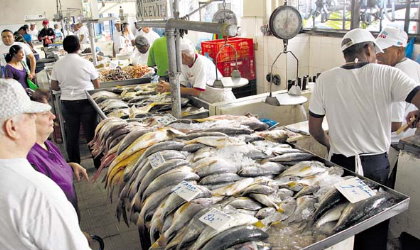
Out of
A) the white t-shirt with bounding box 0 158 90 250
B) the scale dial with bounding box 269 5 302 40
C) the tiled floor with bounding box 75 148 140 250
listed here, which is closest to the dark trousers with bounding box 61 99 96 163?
the tiled floor with bounding box 75 148 140 250

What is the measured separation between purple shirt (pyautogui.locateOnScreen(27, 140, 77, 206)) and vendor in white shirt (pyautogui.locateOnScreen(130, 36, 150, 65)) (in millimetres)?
3973

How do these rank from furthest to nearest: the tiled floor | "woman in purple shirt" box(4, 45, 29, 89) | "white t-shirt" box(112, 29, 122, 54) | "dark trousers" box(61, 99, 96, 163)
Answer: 1. "white t-shirt" box(112, 29, 122, 54)
2. "woman in purple shirt" box(4, 45, 29, 89)
3. "dark trousers" box(61, 99, 96, 163)
4. the tiled floor

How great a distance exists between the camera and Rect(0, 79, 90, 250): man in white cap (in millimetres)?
1298

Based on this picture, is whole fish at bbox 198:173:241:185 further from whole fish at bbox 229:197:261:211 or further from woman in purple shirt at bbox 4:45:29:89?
woman in purple shirt at bbox 4:45:29:89

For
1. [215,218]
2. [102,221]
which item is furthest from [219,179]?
[102,221]

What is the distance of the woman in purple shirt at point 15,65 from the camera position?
22.8ft

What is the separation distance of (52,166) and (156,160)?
0.78m

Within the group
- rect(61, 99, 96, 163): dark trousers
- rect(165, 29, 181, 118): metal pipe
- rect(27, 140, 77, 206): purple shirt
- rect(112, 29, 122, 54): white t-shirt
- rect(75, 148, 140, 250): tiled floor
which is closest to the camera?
rect(27, 140, 77, 206): purple shirt

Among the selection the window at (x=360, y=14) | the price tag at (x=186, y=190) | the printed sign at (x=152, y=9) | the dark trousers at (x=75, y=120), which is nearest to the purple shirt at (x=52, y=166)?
the price tag at (x=186, y=190)

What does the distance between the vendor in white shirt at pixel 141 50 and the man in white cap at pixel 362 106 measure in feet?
14.2

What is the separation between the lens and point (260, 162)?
7.43 ft

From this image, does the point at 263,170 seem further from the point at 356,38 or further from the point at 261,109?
the point at 261,109

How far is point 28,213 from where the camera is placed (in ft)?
4.26

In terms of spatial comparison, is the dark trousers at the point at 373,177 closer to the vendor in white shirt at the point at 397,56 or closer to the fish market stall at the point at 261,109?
the vendor in white shirt at the point at 397,56
